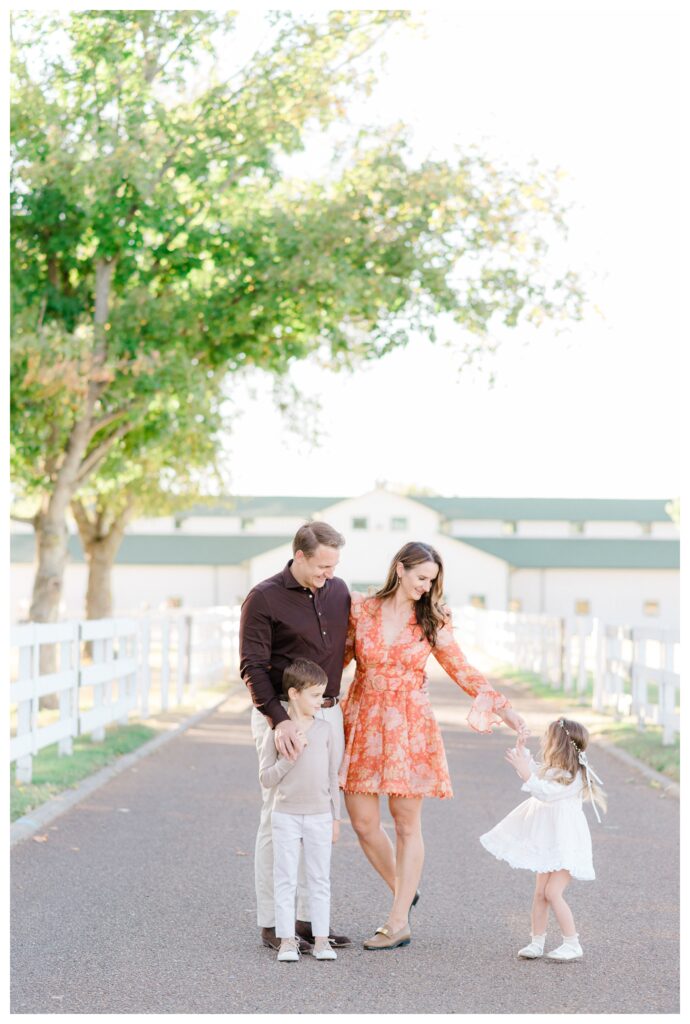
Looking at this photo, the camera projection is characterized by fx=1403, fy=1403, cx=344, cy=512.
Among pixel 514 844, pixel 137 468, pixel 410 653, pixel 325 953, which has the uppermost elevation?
pixel 137 468

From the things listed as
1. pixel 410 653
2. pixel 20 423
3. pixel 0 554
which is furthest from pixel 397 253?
pixel 410 653

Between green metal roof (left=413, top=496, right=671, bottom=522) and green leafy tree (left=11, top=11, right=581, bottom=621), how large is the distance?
5706cm

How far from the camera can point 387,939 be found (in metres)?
6.43

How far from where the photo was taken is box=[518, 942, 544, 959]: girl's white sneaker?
625 cm

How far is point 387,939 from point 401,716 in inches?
39.9

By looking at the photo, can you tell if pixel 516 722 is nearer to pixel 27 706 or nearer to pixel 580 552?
pixel 27 706

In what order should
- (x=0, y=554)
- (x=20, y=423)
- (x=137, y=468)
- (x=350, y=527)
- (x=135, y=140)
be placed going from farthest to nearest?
(x=350, y=527) < (x=137, y=468) < (x=20, y=423) < (x=135, y=140) < (x=0, y=554)

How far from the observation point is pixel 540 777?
6.48m

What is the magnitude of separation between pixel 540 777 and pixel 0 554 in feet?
13.0

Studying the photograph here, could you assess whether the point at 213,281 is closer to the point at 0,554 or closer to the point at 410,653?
the point at 0,554

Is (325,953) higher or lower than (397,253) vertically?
lower

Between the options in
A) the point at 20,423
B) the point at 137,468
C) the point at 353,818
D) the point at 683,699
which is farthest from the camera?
the point at 137,468

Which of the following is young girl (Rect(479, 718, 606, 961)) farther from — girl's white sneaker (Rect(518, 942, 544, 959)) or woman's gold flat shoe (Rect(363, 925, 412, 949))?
woman's gold flat shoe (Rect(363, 925, 412, 949))

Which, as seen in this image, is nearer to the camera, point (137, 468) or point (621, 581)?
point (137, 468)
